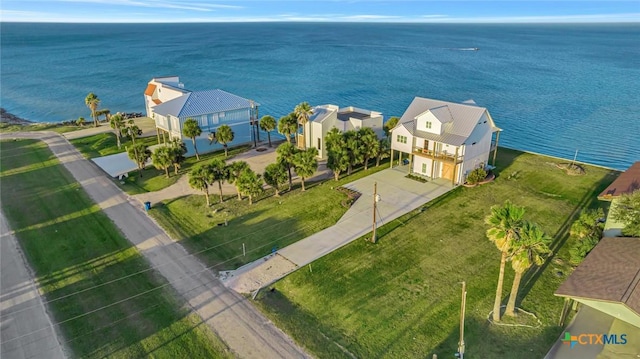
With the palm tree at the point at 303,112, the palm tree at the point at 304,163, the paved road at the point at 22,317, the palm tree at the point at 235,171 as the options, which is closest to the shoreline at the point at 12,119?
the paved road at the point at 22,317

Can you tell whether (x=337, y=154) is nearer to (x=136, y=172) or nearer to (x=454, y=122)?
(x=454, y=122)

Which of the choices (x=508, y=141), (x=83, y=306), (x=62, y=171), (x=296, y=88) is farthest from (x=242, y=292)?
(x=296, y=88)

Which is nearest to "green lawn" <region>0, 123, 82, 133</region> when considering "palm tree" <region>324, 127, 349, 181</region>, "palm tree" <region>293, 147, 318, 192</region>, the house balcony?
Answer: "palm tree" <region>293, 147, 318, 192</region>

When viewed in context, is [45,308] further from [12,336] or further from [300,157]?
[300,157]

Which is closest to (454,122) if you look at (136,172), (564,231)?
(564,231)

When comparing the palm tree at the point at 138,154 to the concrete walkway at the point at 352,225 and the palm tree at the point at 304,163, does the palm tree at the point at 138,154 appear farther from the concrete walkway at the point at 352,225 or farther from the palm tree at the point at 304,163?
the concrete walkway at the point at 352,225

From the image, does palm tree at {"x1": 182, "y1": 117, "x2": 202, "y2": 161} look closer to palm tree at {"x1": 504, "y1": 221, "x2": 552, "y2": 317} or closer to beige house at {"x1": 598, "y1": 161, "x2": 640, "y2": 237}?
palm tree at {"x1": 504, "y1": 221, "x2": 552, "y2": 317}
